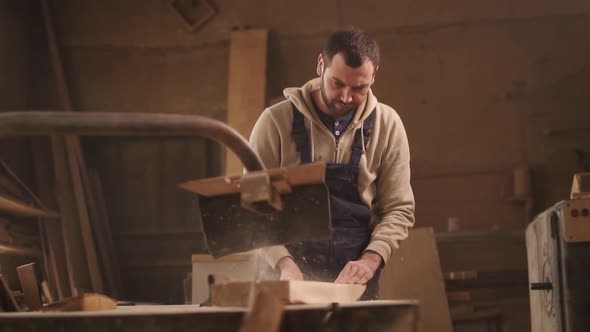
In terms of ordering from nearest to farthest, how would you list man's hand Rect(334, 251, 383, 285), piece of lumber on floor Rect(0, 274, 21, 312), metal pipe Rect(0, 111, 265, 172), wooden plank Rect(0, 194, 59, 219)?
metal pipe Rect(0, 111, 265, 172) < piece of lumber on floor Rect(0, 274, 21, 312) < man's hand Rect(334, 251, 383, 285) < wooden plank Rect(0, 194, 59, 219)

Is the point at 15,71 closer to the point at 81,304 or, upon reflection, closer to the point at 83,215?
the point at 83,215

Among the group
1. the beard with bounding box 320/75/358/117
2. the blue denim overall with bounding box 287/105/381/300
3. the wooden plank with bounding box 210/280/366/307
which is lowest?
the wooden plank with bounding box 210/280/366/307

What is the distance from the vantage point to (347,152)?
313 cm

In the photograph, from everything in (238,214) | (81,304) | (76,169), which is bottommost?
(81,304)

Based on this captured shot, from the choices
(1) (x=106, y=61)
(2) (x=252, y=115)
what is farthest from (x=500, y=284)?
(1) (x=106, y=61)

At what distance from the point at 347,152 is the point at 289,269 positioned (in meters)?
0.60

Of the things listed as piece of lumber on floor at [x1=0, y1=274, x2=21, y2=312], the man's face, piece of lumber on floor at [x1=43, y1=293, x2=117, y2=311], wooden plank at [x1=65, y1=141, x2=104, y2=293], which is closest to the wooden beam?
wooden plank at [x1=65, y1=141, x2=104, y2=293]

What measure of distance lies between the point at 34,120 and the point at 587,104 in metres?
5.54

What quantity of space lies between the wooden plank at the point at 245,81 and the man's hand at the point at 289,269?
3360 mm

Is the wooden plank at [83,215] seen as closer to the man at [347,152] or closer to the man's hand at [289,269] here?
the man at [347,152]

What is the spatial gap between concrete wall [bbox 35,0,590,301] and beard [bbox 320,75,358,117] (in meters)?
3.38

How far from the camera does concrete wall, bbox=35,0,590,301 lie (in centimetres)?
629

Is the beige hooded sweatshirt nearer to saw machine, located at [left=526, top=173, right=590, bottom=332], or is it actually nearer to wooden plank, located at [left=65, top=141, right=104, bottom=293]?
saw machine, located at [left=526, top=173, right=590, bottom=332]

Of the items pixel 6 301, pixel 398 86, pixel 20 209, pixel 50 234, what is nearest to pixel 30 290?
pixel 6 301
